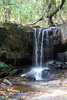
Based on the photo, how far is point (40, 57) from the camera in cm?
1464

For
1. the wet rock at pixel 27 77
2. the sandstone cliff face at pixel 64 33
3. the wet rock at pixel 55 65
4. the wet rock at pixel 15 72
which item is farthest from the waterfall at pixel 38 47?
the wet rock at pixel 27 77

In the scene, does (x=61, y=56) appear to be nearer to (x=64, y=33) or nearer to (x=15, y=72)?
(x=64, y=33)

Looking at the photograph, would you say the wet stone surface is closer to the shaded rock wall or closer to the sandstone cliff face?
the shaded rock wall

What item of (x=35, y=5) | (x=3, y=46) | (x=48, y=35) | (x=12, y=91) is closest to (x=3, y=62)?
(x=3, y=46)

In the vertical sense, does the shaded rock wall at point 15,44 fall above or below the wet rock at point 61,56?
above

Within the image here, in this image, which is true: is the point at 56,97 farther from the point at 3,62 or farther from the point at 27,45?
the point at 27,45

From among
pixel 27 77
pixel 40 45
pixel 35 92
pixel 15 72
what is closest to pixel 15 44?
pixel 40 45

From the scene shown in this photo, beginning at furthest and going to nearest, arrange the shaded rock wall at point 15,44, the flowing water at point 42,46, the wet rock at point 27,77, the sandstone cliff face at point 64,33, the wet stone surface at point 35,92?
1. the flowing water at point 42,46
2. the sandstone cliff face at point 64,33
3. the shaded rock wall at point 15,44
4. the wet rock at point 27,77
5. the wet stone surface at point 35,92

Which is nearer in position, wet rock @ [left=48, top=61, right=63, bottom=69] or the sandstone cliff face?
wet rock @ [left=48, top=61, right=63, bottom=69]

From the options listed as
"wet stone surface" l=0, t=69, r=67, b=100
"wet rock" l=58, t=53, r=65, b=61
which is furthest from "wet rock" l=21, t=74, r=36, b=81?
"wet rock" l=58, t=53, r=65, b=61

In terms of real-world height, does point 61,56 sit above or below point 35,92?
above

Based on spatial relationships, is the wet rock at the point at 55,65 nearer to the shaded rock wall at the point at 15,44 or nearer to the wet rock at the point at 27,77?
the shaded rock wall at the point at 15,44

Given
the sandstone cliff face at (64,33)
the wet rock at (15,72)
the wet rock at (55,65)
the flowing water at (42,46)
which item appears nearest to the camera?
the wet rock at (15,72)

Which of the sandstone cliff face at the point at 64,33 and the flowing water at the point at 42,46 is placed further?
the flowing water at the point at 42,46
